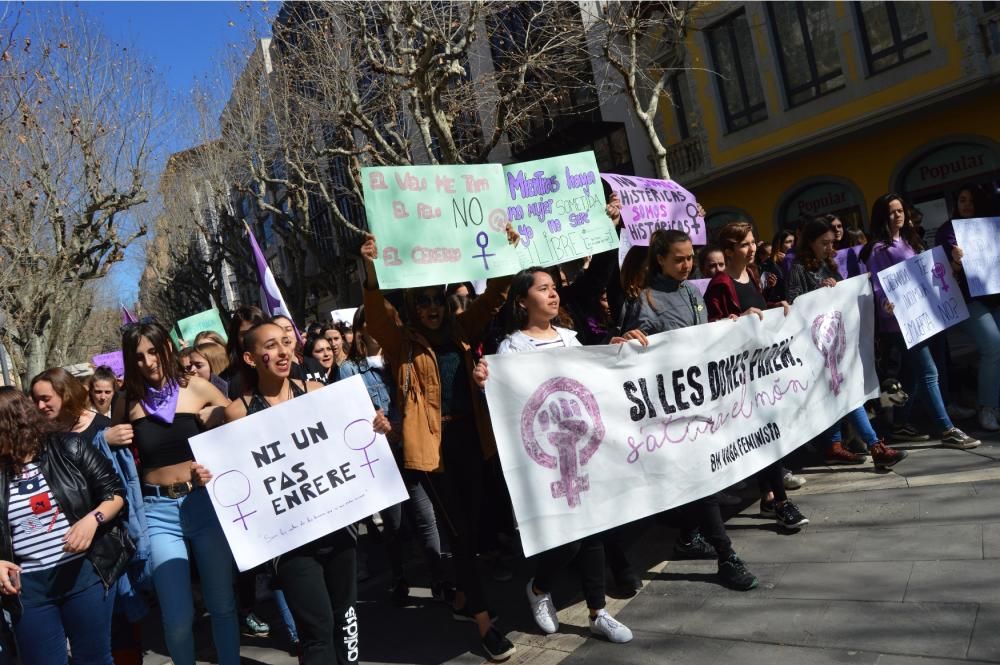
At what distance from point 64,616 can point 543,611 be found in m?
2.18

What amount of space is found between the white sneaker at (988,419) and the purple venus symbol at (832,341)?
4.28ft

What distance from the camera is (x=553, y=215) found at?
5.31 m

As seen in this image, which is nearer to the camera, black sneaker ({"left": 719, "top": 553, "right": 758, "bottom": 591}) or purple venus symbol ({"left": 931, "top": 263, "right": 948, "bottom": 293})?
black sneaker ({"left": 719, "top": 553, "right": 758, "bottom": 591})

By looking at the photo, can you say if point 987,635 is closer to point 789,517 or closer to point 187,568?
point 789,517

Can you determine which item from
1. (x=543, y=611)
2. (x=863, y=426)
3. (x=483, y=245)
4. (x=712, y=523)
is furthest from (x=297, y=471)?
(x=863, y=426)

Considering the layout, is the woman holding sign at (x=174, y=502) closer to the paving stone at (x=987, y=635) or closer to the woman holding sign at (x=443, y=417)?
the woman holding sign at (x=443, y=417)

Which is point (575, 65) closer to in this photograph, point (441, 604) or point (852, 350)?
point (852, 350)

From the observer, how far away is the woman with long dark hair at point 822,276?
17.6 ft

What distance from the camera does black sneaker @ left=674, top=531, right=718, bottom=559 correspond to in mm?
4457

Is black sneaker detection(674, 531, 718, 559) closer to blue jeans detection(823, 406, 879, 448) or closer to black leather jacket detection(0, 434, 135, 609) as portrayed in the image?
blue jeans detection(823, 406, 879, 448)

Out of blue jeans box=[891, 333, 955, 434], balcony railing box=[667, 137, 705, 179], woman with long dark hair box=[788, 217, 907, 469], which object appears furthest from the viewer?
balcony railing box=[667, 137, 705, 179]

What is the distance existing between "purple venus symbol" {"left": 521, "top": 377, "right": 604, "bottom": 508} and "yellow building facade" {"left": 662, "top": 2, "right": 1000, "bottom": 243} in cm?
1345

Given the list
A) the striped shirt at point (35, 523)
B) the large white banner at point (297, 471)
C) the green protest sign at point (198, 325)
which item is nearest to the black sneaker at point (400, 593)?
the large white banner at point (297, 471)

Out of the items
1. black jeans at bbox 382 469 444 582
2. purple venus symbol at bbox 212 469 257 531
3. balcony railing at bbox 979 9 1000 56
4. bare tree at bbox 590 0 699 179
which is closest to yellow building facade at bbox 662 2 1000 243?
balcony railing at bbox 979 9 1000 56
